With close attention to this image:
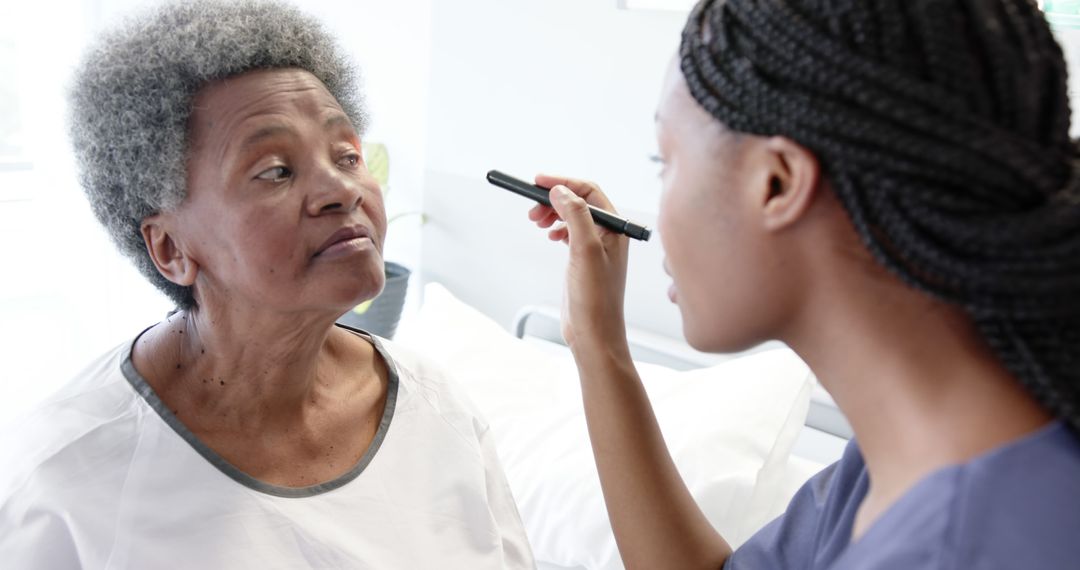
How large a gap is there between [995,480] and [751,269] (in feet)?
0.72

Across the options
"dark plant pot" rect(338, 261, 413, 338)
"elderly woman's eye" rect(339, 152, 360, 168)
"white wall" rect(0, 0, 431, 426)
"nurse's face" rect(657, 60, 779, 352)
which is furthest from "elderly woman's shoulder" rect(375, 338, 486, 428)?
"white wall" rect(0, 0, 431, 426)

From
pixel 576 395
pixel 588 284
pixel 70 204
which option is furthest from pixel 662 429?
pixel 70 204

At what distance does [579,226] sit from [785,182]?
0.38m

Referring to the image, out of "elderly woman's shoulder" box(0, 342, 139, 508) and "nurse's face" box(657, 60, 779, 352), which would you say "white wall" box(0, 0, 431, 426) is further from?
"nurse's face" box(657, 60, 779, 352)

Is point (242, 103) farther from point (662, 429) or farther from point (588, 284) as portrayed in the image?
point (662, 429)

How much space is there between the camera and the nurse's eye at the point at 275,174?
1003mm

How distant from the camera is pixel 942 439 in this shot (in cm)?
61

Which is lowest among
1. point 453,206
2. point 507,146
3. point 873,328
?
point 453,206

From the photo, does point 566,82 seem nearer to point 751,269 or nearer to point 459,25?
point 459,25

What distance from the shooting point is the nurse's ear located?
0.61m

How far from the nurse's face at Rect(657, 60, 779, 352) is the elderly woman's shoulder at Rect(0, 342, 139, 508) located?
630 millimetres

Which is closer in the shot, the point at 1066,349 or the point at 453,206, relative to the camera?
the point at 1066,349

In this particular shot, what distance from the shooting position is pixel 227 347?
3.46 feet

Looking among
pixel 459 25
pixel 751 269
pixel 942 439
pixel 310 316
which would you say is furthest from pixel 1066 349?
pixel 459 25
